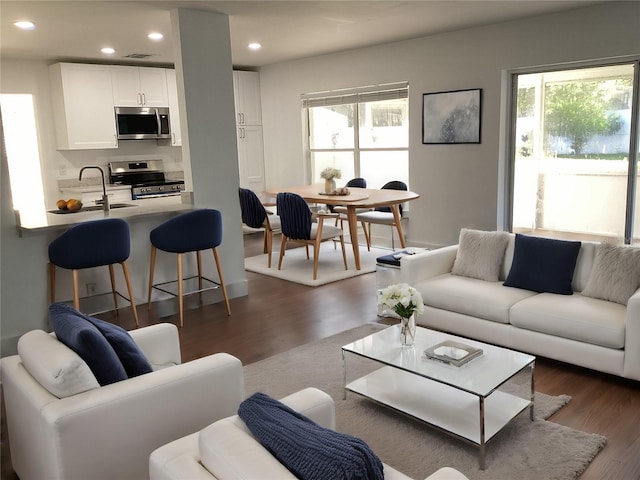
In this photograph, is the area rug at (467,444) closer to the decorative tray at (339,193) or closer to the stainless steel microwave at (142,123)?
the decorative tray at (339,193)

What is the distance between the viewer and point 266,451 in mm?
1428

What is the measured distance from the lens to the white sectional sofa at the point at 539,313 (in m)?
3.08

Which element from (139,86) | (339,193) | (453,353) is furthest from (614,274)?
(139,86)

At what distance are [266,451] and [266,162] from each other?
7.72 m

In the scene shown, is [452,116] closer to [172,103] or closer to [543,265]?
[543,265]

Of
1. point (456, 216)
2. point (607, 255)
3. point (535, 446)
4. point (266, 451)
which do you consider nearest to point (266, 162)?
point (456, 216)

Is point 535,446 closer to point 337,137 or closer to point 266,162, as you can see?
point 337,137

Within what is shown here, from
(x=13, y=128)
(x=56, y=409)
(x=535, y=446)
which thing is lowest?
(x=535, y=446)

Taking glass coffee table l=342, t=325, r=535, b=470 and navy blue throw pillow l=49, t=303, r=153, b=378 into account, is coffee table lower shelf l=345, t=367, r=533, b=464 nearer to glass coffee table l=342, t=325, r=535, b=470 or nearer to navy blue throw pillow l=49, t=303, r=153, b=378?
glass coffee table l=342, t=325, r=535, b=470

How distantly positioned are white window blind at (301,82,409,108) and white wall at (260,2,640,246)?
9 cm

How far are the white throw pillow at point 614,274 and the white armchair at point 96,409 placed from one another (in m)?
2.37

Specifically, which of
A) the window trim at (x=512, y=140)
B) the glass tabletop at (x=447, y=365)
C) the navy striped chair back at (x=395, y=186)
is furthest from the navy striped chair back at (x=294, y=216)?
the glass tabletop at (x=447, y=365)

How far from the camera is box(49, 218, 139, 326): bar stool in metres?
4.00

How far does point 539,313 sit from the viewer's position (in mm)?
3377
